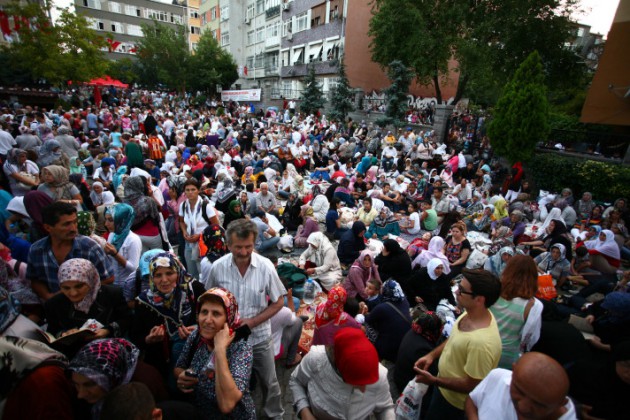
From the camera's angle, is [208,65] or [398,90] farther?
[208,65]

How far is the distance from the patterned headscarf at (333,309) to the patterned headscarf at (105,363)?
175 cm

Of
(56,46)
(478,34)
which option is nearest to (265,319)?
(478,34)

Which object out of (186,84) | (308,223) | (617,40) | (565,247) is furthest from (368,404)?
(186,84)

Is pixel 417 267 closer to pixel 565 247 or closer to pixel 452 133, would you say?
pixel 565 247

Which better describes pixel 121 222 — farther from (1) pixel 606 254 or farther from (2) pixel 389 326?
(1) pixel 606 254

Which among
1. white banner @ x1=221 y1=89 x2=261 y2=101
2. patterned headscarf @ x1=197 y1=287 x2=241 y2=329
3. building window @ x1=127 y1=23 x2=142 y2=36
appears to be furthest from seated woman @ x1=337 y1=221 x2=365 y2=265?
building window @ x1=127 y1=23 x2=142 y2=36

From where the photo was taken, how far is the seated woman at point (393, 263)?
5203 millimetres

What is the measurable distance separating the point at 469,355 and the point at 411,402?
868 mm

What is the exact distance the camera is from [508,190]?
10898mm

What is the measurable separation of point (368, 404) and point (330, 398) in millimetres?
267

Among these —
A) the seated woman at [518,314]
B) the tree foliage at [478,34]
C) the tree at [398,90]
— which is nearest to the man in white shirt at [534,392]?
the seated woman at [518,314]

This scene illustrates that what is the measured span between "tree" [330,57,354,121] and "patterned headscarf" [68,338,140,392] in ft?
75.5

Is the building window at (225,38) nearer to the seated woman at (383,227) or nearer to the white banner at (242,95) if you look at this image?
the white banner at (242,95)

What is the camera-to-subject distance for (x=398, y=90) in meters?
18.7
